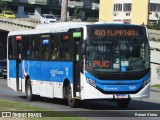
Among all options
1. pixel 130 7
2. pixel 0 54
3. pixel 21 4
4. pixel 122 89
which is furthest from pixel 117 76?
pixel 21 4

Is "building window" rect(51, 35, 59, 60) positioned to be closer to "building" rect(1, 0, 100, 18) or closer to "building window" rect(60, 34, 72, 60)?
"building window" rect(60, 34, 72, 60)

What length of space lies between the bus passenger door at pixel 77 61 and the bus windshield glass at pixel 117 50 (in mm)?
467

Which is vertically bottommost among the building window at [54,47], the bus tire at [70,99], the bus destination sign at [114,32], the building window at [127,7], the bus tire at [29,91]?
the bus tire at [29,91]

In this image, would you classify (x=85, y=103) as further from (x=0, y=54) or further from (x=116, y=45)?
(x=0, y=54)

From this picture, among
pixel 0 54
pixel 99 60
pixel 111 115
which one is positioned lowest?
pixel 0 54

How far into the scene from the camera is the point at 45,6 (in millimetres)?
118188

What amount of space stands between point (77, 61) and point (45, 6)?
98481mm

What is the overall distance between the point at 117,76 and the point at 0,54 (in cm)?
6751

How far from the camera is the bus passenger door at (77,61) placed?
20.2m

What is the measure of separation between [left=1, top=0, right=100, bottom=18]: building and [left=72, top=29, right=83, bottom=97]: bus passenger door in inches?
3727

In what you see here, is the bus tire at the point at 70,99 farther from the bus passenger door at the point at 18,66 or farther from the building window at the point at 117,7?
the building window at the point at 117,7

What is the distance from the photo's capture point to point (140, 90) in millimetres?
20094

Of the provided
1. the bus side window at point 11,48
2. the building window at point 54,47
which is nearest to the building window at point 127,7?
the bus side window at point 11,48

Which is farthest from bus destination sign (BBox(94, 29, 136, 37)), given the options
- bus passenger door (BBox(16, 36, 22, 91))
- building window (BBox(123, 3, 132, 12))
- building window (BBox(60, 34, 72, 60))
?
building window (BBox(123, 3, 132, 12))
